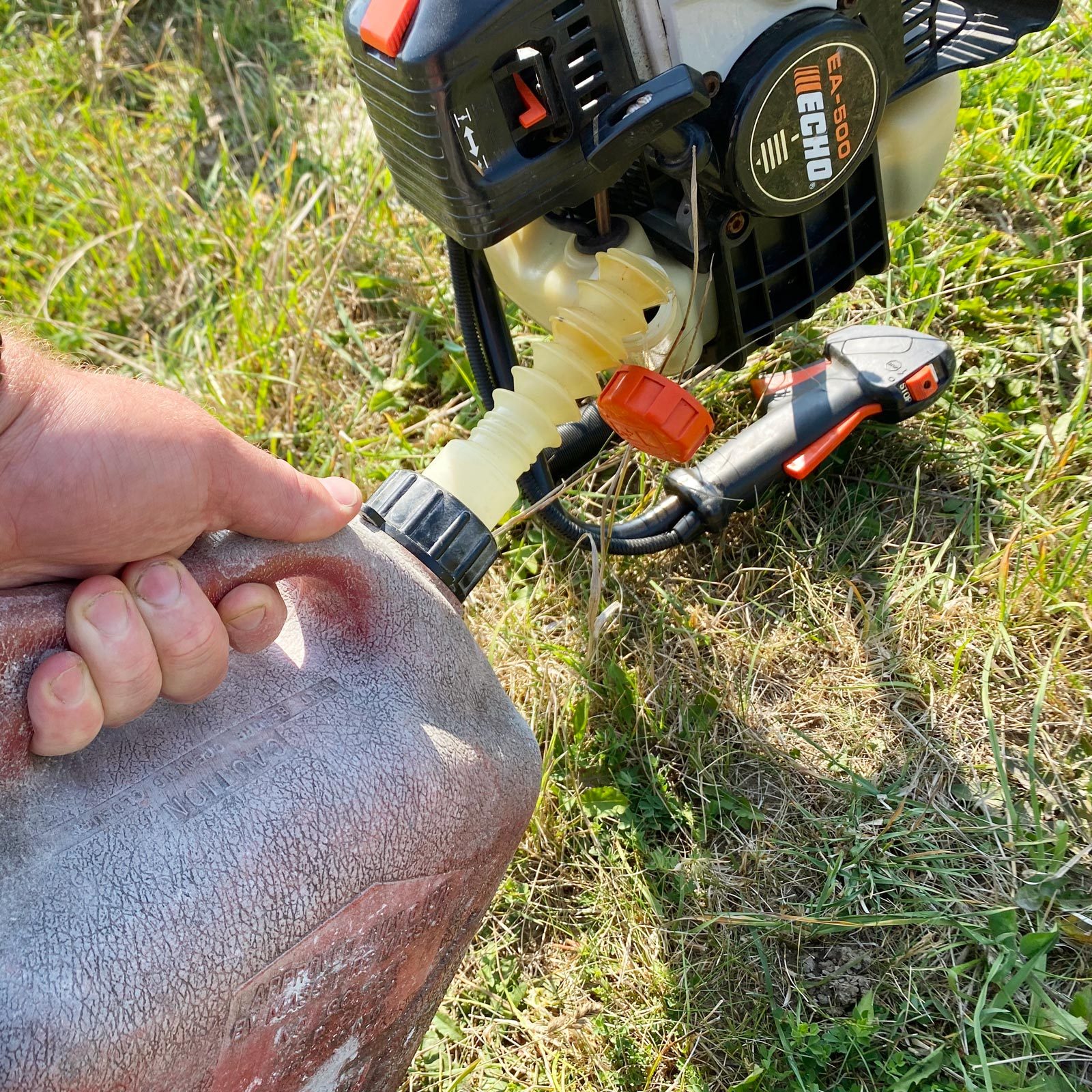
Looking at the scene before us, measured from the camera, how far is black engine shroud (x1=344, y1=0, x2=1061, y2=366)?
106 cm

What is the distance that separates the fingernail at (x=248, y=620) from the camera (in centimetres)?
95

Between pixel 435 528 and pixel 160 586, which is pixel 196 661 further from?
pixel 435 528

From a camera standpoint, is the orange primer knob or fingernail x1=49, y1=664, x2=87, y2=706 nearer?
fingernail x1=49, y1=664, x2=87, y2=706

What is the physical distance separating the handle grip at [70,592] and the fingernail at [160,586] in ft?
0.10

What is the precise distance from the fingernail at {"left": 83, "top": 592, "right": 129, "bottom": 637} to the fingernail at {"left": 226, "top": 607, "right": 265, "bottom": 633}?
0.10 meters

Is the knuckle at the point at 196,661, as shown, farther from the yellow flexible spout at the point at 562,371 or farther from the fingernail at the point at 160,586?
the yellow flexible spout at the point at 562,371

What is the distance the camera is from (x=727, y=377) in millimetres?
1809

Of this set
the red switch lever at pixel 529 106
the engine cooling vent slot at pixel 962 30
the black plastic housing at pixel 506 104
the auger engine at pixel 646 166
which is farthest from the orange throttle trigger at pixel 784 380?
the red switch lever at pixel 529 106

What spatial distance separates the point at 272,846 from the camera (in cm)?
90

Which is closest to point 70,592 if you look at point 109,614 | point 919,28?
point 109,614

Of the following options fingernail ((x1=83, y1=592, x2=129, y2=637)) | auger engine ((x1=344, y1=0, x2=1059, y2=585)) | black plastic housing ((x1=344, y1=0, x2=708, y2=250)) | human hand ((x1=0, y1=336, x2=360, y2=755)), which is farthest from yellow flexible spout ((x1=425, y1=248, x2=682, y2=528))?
fingernail ((x1=83, y1=592, x2=129, y2=637))

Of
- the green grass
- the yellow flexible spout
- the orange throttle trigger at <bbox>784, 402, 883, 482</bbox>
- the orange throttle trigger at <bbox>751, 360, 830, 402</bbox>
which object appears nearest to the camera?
the yellow flexible spout

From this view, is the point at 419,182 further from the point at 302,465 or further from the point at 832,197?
the point at 302,465

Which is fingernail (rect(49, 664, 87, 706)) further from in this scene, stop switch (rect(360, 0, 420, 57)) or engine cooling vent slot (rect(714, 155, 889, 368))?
engine cooling vent slot (rect(714, 155, 889, 368))
